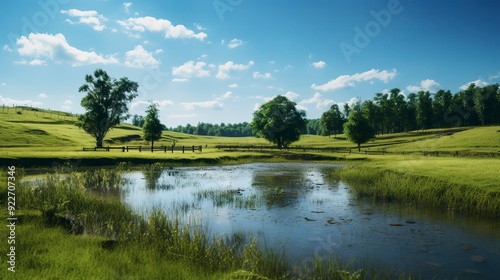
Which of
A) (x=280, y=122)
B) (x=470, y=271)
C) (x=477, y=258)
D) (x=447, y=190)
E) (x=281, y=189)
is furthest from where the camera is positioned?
(x=280, y=122)

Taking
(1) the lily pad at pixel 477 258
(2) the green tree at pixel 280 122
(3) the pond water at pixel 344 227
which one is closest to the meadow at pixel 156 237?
(3) the pond water at pixel 344 227

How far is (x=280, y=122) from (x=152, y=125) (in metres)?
33.3

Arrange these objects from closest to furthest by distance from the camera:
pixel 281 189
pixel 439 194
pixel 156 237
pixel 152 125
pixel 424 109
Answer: pixel 156 237 → pixel 439 194 → pixel 281 189 → pixel 152 125 → pixel 424 109

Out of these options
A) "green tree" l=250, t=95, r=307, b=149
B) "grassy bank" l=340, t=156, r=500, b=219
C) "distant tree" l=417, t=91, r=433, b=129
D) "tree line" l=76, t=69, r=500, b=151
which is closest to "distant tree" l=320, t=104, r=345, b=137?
"tree line" l=76, t=69, r=500, b=151

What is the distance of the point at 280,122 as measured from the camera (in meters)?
86.6

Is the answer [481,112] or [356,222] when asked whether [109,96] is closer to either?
[356,222]

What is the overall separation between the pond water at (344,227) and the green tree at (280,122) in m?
59.4

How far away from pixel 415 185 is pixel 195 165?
1331 inches

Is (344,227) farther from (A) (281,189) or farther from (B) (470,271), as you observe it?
(A) (281,189)

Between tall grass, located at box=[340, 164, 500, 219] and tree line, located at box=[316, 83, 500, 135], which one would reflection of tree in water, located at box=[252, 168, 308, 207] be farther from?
tree line, located at box=[316, 83, 500, 135]

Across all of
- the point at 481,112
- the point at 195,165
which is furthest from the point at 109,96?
the point at 481,112

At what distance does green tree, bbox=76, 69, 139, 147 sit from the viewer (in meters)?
74.8

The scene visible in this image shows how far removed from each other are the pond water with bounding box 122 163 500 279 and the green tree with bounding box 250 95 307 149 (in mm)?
59377

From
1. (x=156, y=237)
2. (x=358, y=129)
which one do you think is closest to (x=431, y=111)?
(x=358, y=129)
